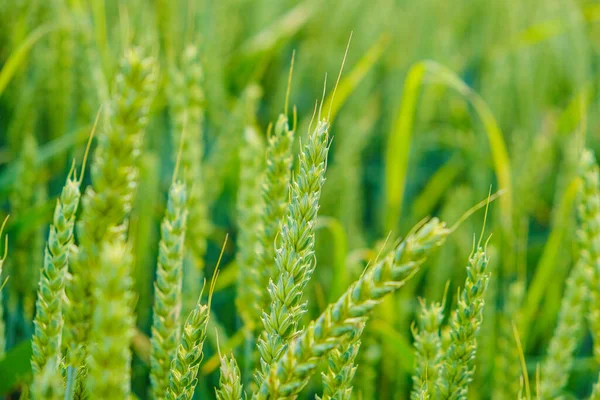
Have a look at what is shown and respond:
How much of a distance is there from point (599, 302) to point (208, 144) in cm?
103

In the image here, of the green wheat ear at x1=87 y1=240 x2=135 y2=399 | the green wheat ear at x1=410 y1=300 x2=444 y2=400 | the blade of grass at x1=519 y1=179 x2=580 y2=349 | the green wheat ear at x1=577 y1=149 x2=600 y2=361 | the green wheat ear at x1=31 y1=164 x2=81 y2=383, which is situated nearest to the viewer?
the green wheat ear at x1=87 y1=240 x2=135 y2=399

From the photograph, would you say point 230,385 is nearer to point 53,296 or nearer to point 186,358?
point 186,358

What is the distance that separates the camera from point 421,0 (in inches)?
88.4

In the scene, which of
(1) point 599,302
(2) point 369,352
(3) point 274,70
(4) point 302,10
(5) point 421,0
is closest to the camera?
(1) point 599,302

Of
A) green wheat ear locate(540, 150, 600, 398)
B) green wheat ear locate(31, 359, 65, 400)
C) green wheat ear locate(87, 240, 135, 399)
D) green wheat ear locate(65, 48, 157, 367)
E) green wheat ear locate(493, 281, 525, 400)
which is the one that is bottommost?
green wheat ear locate(493, 281, 525, 400)

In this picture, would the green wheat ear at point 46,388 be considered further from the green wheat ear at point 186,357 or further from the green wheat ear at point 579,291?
the green wheat ear at point 579,291

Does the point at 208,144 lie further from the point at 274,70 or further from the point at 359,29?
the point at 359,29

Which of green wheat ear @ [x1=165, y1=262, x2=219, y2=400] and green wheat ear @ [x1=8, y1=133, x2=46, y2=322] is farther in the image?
green wheat ear @ [x1=8, y1=133, x2=46, y2=322]

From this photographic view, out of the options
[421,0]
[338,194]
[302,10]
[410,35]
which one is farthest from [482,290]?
[421,0]

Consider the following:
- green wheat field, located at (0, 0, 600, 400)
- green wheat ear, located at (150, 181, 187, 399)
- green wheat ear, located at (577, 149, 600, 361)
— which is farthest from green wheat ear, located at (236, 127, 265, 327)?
green wheat ear, located at (577, 149, 600, 361)

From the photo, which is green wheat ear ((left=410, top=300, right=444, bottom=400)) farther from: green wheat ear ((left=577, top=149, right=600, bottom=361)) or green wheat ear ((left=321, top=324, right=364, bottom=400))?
green wheat ear ((left=577, top=149, right=600, bottom=361))

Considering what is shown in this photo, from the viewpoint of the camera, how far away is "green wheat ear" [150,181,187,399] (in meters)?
0.57

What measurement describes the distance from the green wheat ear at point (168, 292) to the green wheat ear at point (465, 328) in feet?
0.93

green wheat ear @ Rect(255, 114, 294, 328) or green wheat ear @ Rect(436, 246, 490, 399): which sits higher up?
green wheat ear @ Rect(255, 114, 294, 328)
